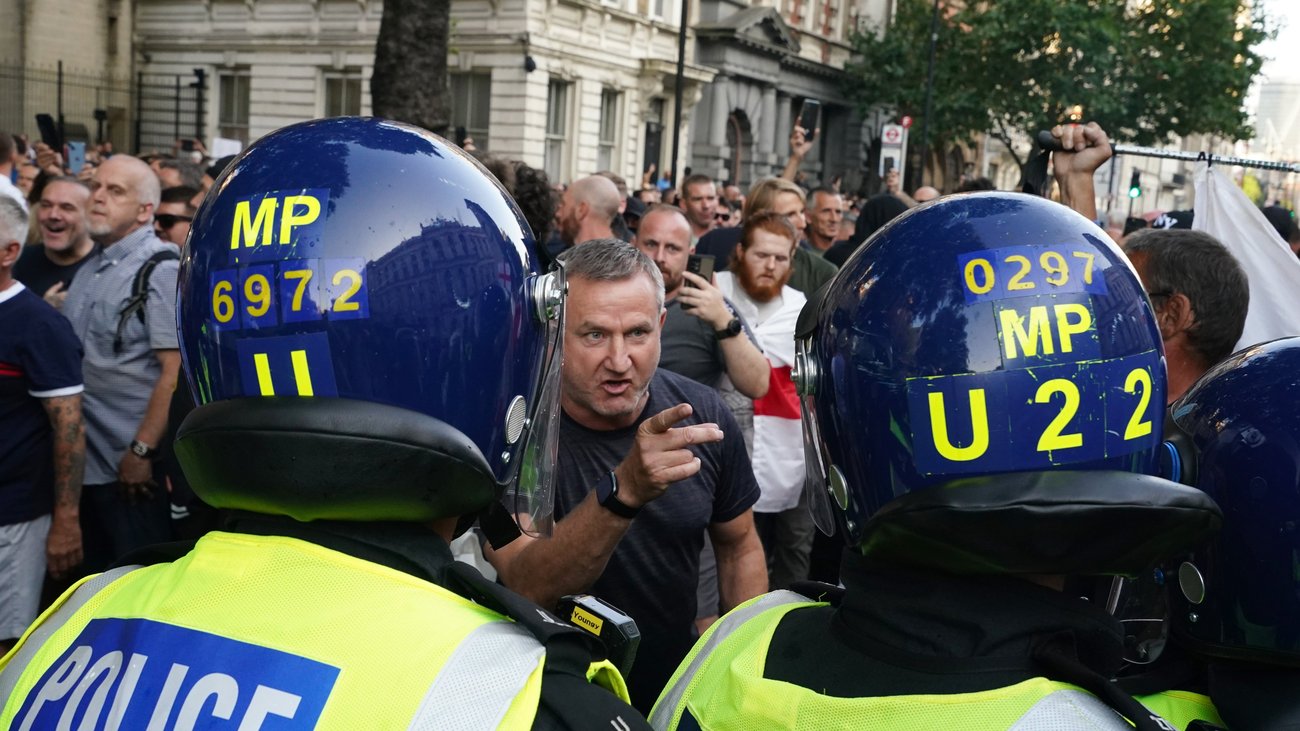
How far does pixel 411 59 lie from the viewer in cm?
868

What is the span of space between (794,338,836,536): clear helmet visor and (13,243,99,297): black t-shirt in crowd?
4323 millimetres

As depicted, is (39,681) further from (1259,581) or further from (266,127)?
(266,127)

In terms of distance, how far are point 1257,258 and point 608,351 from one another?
8.20ft

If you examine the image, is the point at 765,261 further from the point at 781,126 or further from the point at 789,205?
the point at 781,126

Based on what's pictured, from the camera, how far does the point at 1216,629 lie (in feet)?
5.36

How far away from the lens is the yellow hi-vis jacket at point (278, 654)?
3.96ft

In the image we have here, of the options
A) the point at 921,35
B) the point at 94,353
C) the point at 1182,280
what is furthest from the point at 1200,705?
the point at 921,35

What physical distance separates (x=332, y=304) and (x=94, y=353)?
3712mm

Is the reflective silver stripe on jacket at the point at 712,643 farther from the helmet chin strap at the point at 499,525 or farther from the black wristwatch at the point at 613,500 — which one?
the black wristwatch at the point at 613,500

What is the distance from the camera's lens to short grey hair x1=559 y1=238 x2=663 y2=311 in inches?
122

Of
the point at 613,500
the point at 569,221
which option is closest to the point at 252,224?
the point at 613,500

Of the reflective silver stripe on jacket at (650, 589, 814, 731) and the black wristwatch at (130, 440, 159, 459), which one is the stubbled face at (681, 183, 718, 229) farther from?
the reflective silver stripe on jacket at (650, 589, 814, 731)

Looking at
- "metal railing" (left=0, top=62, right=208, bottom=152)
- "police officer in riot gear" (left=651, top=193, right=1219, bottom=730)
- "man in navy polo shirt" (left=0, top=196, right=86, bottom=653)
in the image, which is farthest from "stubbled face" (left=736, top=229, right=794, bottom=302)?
"metal railing" (left=0, top=62, right=208, bottom=152)

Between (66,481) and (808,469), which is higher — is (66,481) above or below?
below
